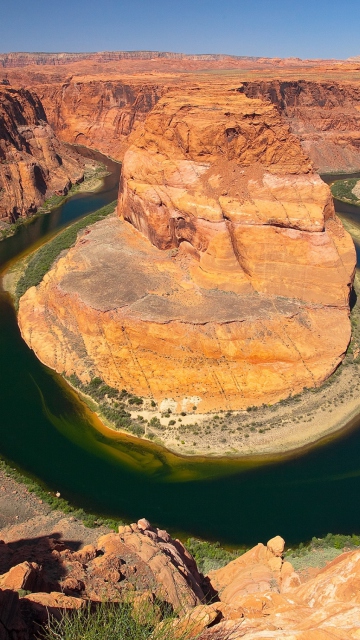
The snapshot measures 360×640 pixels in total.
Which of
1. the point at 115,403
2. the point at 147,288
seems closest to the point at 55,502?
the point at 115,403

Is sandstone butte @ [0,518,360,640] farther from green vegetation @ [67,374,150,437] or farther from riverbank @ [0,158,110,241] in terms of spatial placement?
riverbank @ [0,158,110,241]

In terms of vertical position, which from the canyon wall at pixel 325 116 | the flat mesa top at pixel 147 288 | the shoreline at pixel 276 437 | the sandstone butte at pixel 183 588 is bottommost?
the shoreline at pixel 276 437

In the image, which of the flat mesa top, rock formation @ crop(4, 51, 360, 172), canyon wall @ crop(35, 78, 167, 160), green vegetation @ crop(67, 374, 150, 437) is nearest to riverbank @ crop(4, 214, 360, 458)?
green vegetation @ crop(67, 374, 150, 437)

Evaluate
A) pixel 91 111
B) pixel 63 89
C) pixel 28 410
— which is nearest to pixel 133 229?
pixel 28 410

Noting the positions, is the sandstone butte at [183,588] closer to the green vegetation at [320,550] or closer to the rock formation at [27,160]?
the green vegetation at [320,550]

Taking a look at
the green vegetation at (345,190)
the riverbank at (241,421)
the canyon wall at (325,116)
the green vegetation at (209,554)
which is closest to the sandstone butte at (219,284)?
the riverbank at (241,421)

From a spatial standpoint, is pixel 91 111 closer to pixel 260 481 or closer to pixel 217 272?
pixel 217 272

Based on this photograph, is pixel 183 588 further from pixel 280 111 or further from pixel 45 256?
pixel 280 111
